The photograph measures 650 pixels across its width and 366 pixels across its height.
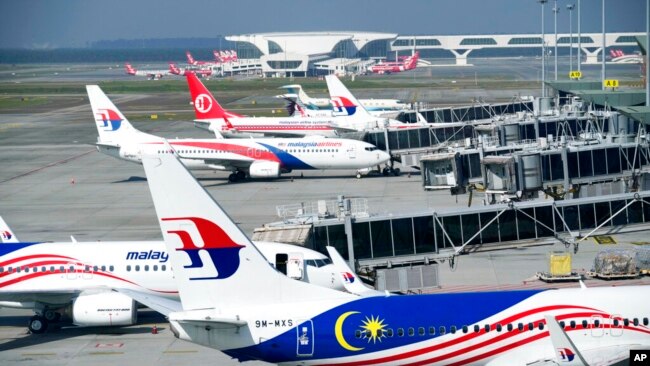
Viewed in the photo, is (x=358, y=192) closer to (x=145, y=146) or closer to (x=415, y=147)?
(x=415, y=147)

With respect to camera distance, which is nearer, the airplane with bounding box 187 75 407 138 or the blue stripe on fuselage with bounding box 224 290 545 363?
the blue stripe on fuselage with bounding box 224 290 545 363

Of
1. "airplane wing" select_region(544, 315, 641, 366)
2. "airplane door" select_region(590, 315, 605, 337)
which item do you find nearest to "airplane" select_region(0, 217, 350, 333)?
"airplane door" select_region(590, 315, 605, 337)

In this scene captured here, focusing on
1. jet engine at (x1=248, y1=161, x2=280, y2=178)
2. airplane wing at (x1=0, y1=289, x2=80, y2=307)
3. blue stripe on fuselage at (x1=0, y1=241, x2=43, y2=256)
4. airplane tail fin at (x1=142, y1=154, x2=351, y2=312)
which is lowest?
jet engine at (x1=248, y1=161, x2=280, y2=178)

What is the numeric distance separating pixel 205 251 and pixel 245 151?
56.2 metres

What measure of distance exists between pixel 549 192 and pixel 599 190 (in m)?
4.34

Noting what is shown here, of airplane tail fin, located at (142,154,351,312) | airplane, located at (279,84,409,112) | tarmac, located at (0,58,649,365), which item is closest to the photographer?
airplane tail fin, located at (142,154,351,312)

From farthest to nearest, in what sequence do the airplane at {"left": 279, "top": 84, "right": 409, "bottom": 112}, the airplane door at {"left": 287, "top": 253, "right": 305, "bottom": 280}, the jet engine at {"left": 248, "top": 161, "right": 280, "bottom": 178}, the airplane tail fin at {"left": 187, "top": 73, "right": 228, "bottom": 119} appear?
the airplane at {"left": 279, "top": 84, "right": 409, "bottom": 112}
the airplane tail fin at {"left": 187, "top": 73, "right": 228, "bottom": 119}
the jet engine at {"left": 248, "top": 161, "right": 280, "bottom": 178}
the airplane door at {"left": 287, "top": 253, "right": 305, "bottom": 280}

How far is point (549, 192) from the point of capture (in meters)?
54.5

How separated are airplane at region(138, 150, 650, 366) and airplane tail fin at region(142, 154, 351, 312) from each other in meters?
0.03

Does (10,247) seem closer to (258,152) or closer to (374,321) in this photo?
(374,321)

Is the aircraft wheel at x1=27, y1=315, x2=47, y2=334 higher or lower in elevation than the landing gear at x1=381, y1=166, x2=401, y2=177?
higher

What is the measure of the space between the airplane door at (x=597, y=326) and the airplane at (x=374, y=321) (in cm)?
3

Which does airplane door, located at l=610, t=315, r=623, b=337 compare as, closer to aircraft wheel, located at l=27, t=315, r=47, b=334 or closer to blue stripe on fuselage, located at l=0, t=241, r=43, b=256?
aircraft wheel, located at l=27, t=315, r=47, b=334

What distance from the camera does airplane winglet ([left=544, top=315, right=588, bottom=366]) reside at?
25.0m
